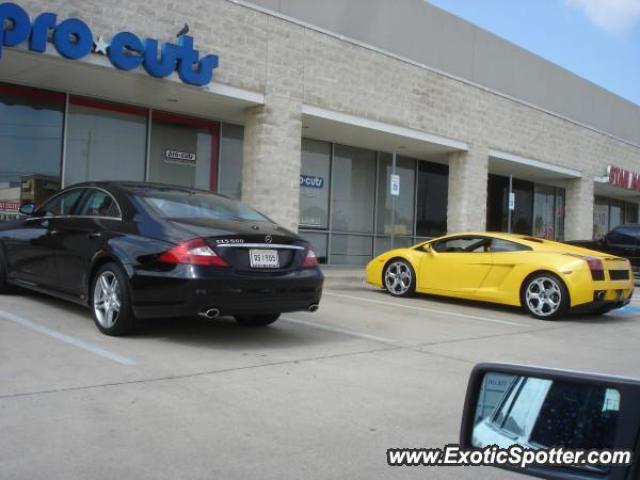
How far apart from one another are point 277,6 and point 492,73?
890 cm

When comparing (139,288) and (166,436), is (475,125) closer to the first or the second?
(139,288)

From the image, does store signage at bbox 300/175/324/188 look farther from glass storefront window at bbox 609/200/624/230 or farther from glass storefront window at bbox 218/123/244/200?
glass storefront window at bbox 609/200/624/230

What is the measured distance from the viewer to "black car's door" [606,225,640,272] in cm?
1788

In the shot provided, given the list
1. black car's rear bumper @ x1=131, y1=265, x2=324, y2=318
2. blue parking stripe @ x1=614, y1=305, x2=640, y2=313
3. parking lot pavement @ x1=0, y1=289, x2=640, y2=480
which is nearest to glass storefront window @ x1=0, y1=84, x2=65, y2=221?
parking lot pavement @ x1=0, y1=289, x2=640, y2=480

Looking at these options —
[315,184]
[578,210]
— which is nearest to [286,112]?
[315,184]

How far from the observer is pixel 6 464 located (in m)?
3.21

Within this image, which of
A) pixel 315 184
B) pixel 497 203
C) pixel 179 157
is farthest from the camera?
pixel 497 203

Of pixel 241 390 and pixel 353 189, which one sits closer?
pixel 241 390

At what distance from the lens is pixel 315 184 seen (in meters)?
17.9

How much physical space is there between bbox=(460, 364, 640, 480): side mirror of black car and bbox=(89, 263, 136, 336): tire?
15.4 feet

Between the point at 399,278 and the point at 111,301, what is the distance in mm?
6207

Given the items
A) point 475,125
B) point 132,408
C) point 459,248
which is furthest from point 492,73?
point 132,408

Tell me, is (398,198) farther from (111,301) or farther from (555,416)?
(555,416)

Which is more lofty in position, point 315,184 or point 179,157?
point 179,157
